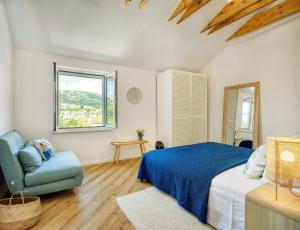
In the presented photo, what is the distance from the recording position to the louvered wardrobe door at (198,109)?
449 cm

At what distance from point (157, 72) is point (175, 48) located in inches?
36.2

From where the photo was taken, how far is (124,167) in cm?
361

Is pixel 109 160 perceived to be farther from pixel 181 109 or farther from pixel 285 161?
pixel 285 161

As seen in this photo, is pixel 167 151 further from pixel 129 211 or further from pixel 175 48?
pixel 175 48

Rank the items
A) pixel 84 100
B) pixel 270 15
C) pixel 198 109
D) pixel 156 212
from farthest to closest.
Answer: pixel 198 109 → pixel 84 100 → pixel 270 15 → pixel 156 212

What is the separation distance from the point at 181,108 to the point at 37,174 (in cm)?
317

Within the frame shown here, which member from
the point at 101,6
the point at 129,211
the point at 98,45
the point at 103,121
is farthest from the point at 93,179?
the point at 101,6

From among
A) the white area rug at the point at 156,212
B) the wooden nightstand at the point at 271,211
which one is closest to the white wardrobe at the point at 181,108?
the white area rug at the point at 156,212

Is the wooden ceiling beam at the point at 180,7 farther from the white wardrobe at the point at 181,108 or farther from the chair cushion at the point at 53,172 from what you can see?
the chair cushion at the point at 53,172

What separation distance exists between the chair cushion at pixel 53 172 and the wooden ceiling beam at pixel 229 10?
11.6 ft

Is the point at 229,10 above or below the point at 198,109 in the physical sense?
above

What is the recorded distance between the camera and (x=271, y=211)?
1024 mm

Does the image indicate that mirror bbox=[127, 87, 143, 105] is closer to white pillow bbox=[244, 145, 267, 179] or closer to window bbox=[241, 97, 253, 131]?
window bbox=[241, 97, 253, 131]

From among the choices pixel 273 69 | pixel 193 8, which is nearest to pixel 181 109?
pixel 273 69
